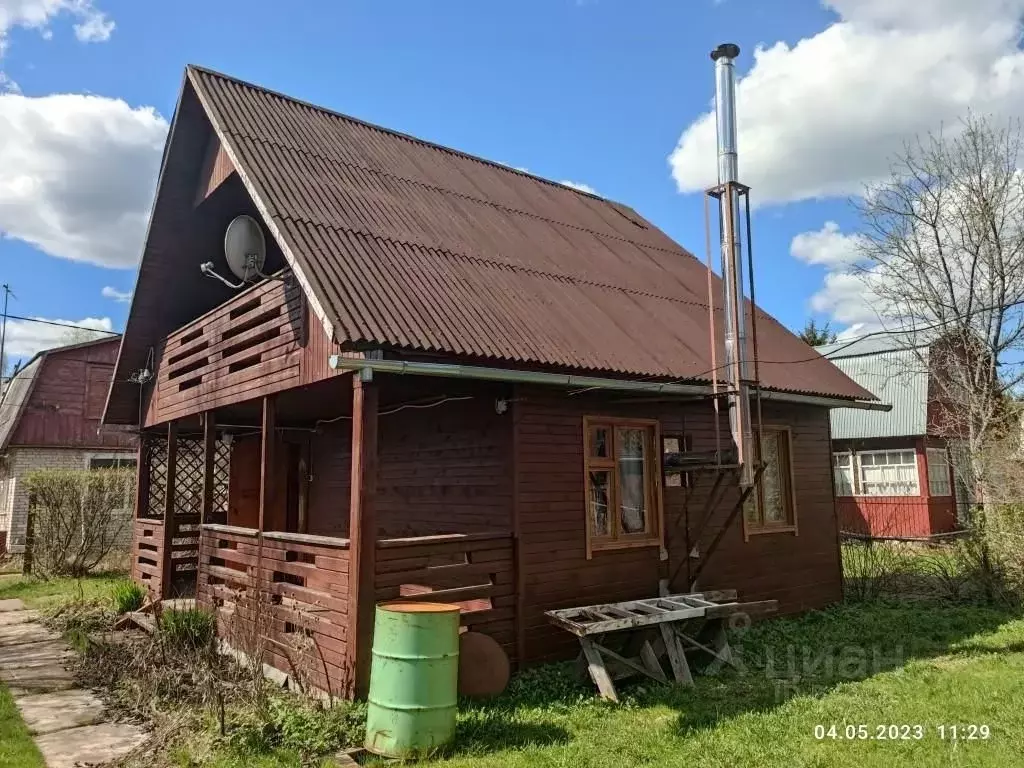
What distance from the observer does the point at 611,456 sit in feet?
27.7

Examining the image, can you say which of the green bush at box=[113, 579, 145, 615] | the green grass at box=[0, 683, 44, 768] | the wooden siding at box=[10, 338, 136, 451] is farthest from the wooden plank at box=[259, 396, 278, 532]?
the wooden siding at box=[10, 338, 136, 451]

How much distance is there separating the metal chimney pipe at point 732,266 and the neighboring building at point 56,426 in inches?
689

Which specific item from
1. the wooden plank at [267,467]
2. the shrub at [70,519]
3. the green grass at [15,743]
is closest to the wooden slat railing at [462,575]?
the wooden plank at [267,467]

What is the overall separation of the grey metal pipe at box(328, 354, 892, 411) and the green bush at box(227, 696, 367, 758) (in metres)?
2.65

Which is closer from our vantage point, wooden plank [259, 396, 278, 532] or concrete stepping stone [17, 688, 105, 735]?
concrete stepping stone [17, 688, 105, 735]

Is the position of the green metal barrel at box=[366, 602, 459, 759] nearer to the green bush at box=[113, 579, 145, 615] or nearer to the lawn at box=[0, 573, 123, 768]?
the lawn at box=[0, 573, 123, 768]

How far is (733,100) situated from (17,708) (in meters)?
9.68

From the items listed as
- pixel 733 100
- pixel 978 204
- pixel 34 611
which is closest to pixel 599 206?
pixel 733 100

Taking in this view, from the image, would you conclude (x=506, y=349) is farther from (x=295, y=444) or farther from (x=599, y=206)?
(x=599, y=206)

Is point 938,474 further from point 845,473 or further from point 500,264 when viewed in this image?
point 500,264

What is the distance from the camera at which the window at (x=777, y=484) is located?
411 inches

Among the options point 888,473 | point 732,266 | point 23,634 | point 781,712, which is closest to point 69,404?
point 23,634

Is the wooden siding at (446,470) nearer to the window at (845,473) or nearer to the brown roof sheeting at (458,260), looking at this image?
the brown roof sheeting at (458,260)

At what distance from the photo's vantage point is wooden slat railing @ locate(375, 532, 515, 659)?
638 centimetres
